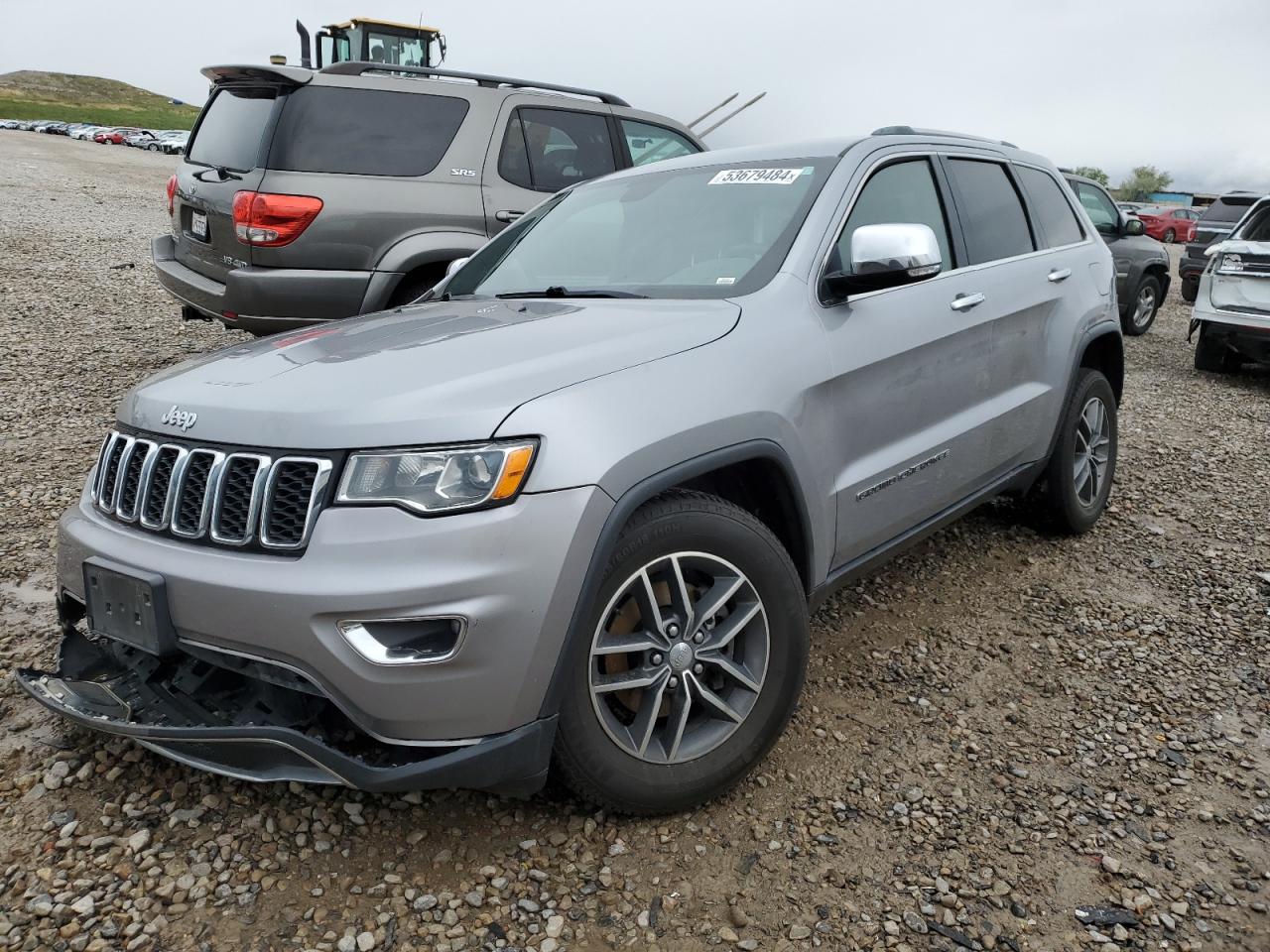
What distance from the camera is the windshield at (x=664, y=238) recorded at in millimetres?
2984

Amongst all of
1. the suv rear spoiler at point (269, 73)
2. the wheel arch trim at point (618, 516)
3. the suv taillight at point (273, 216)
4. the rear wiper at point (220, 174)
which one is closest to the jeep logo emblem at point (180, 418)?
the wheel arch trim at point (618, 516)

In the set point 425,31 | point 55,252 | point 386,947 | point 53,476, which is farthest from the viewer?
point 425,31

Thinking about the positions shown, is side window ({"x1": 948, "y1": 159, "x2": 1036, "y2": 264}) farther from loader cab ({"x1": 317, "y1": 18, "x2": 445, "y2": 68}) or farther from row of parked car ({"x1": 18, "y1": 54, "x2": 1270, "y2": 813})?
loader cab ({"x1": 317, "y1": 18, "x2": 445, "y2": 68})

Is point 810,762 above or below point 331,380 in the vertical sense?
below

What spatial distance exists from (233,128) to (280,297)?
135cm

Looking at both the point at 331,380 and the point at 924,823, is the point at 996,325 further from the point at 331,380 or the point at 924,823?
the point at 331,380

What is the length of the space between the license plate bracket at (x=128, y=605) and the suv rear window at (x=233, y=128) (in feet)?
13.0

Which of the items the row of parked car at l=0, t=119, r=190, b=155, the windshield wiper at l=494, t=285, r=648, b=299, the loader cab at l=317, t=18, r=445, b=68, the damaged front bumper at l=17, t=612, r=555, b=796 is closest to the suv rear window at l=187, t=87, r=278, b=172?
the windshield wiper at l=494, t=285, r=648, b=299

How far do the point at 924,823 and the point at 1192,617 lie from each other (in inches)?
75.5

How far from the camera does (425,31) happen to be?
1345 cm

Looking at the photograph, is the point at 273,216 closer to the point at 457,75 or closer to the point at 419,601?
the point at 457,75

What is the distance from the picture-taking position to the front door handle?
11.2ft

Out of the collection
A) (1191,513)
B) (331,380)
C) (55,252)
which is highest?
(331,380)

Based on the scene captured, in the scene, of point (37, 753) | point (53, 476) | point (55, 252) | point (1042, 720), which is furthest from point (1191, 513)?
point (55, 252)
